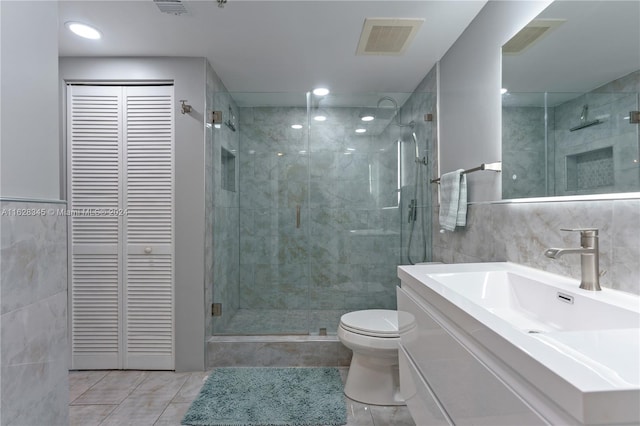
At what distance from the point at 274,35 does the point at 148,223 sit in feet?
5.22

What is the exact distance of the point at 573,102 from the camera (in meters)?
1.19

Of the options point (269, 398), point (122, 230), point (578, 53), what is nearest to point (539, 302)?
point (578, 53)

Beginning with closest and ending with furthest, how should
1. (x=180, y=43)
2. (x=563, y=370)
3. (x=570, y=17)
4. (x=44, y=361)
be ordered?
(x=563, y=370) < (x=44, y=361) < (x=570, y=17) < (x=180, y=43)

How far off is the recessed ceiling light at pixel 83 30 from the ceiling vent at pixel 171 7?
57cm

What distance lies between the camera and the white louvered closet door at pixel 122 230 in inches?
95.5

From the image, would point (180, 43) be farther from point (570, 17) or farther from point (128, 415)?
point (128, 415)

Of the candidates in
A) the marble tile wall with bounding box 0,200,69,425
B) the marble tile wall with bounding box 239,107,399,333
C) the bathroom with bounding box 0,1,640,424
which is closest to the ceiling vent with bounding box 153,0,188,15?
the bathroom with bounding box 0,1,640,424

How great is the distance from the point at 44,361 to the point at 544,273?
185 centimetres

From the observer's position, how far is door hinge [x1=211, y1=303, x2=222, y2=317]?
254 cm

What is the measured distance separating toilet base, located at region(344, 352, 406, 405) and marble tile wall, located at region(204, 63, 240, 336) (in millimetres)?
1187

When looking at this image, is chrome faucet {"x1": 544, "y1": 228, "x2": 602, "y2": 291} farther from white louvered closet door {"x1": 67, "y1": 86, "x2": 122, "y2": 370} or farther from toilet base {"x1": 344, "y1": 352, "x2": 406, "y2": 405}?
white louvered closet door {"x1": 67, "y1": 86, "x2": 122, "y2": 370}

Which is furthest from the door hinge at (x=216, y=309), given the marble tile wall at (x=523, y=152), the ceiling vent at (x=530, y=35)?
the ceiling vent at (x=530, y=35)

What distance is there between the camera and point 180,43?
7.27ft

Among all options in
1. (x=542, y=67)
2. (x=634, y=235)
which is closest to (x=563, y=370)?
(x=634, y=235)
